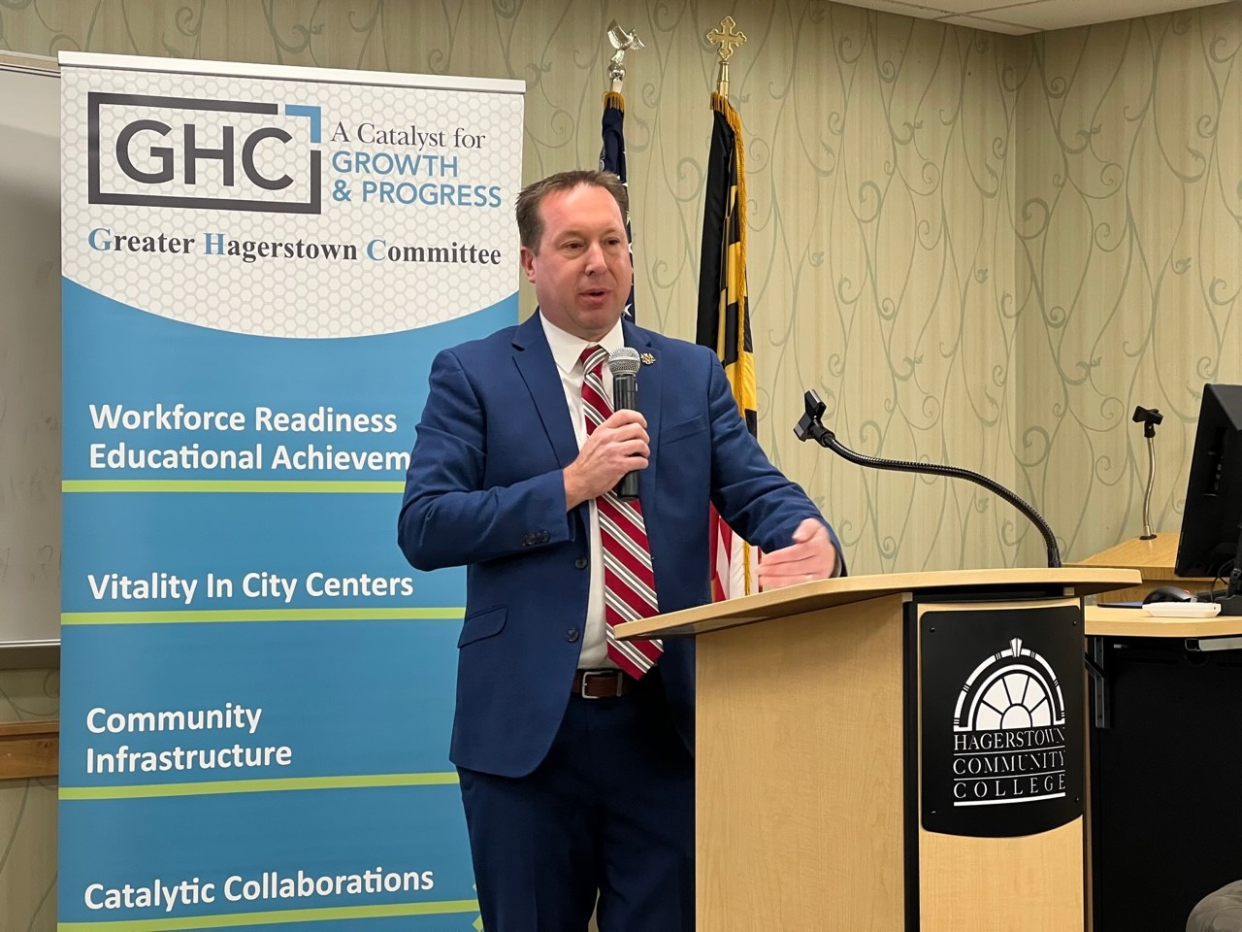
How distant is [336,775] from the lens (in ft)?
10.4

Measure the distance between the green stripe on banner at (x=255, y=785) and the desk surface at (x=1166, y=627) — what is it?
59.0 inches

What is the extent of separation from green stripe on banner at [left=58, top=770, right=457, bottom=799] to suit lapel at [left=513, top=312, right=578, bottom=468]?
1.39m

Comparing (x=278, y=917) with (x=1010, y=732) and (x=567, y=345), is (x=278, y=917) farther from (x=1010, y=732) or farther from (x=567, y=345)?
(x=1010, y=732)

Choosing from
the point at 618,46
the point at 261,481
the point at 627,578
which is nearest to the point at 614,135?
the point at 618,46

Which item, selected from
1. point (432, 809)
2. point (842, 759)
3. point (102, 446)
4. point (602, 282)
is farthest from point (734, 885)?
point (102, 446)

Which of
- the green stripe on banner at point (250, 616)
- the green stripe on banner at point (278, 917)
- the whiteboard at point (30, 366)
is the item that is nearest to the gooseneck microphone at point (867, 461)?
the green stripe on banner at point (250, 616)

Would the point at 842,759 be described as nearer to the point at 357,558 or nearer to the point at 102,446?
the point at 357,558

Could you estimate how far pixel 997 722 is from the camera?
4.80ft

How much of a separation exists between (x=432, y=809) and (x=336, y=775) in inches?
9.5

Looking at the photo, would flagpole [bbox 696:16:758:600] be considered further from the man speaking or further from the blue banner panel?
the man speaking

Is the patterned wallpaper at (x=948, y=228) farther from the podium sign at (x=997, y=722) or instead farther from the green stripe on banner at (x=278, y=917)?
the podium sign at (x=997, y=722)

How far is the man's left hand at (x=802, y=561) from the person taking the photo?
72.1 inches

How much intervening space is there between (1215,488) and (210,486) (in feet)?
7.24

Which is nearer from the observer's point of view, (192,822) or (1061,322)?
(192,822)
